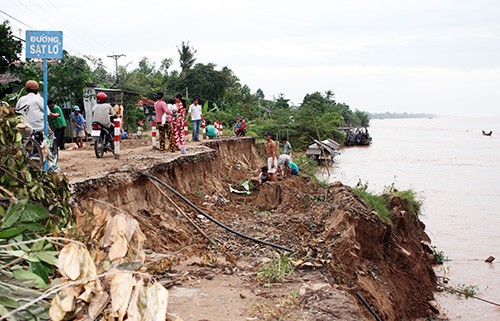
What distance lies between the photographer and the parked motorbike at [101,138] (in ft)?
34.9

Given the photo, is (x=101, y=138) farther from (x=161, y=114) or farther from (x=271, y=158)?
(x=271, y=158)

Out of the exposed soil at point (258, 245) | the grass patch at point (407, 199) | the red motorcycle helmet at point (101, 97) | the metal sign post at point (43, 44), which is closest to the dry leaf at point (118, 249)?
the exposed soil at point (258, 245)

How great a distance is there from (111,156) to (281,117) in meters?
27.9

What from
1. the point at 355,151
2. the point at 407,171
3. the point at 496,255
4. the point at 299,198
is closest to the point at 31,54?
the point at 299,198

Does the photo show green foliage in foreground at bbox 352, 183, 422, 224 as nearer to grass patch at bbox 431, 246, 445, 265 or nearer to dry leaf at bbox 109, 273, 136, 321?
grass patch at bbox 431, 246, 445, 265

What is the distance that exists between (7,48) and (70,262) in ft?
53.3

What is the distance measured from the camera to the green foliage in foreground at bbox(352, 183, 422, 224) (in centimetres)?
1260

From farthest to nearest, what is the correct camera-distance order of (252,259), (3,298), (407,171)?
(407,171), (252,259), (3,298)

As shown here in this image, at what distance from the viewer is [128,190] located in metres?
8.64

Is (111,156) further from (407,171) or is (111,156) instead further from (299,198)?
(407,171)

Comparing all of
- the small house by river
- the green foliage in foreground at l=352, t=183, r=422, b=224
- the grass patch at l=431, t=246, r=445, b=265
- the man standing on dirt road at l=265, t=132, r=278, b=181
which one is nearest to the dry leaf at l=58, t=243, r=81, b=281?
the green foliage in foreground at l=352, t=183, r=422, b=224

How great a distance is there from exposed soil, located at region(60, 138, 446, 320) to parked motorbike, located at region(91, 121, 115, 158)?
0.22m

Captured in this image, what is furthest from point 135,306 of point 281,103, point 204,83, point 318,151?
point 281,103

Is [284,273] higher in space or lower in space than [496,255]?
higher
